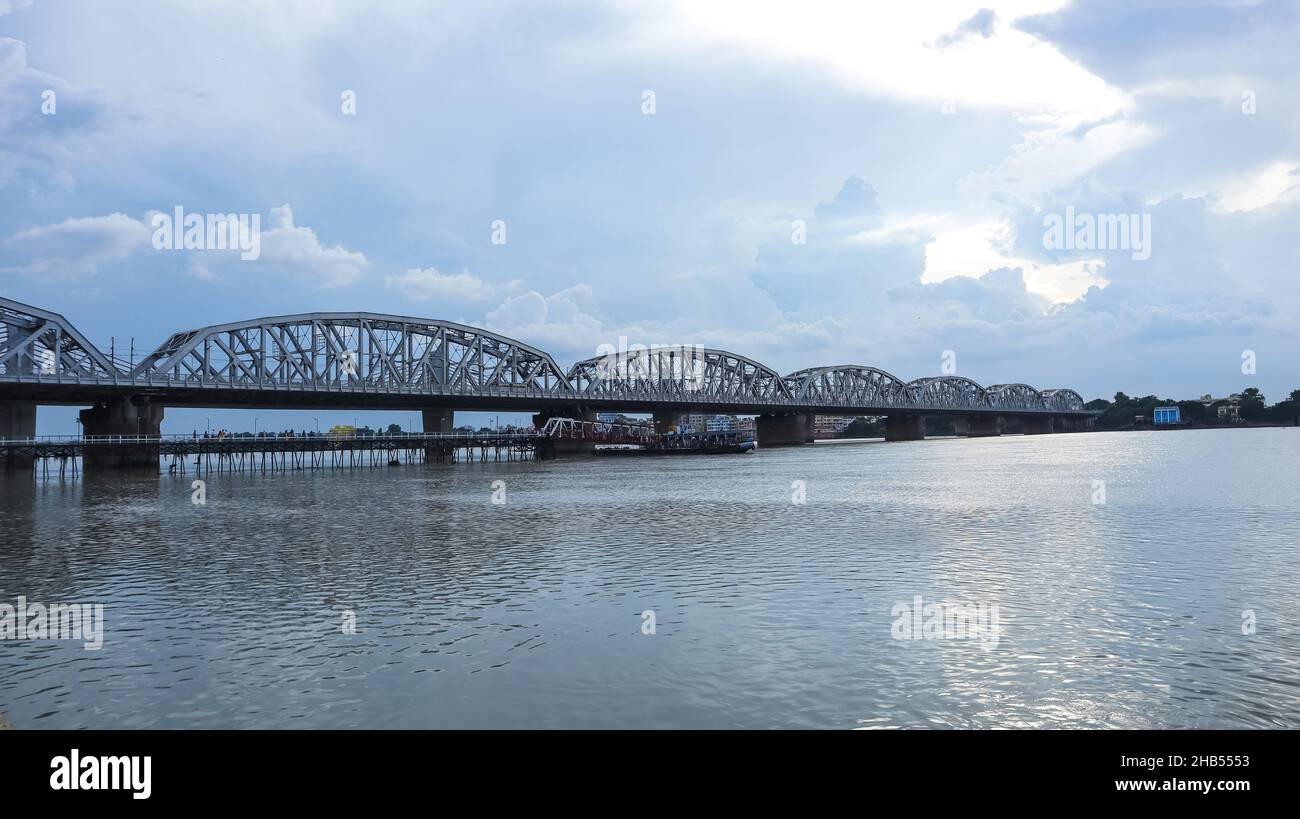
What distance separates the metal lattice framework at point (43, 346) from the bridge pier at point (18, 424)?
526 centimetres

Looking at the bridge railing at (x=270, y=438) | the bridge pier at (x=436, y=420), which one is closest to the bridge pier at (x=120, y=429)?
the bridge railing at (x=270, y=438)

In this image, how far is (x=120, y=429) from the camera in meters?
110

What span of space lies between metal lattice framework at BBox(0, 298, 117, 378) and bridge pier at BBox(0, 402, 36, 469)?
5262 mm

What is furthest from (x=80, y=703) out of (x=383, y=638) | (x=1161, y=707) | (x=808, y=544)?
(x=808, y=544)

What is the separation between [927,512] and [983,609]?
24.2m

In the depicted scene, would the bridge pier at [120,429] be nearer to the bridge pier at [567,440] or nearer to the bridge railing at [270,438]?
the bridge railing at [270,438]

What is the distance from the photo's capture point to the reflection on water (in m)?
13.4

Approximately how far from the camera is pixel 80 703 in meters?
13.9

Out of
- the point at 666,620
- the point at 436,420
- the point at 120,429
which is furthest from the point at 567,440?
the point at 666,620

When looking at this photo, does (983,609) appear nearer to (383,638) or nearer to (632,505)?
(383,638)

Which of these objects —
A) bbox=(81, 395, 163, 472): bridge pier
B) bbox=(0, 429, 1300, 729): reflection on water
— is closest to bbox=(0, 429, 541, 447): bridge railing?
bbox=(81, 395, 163, 472): bridge pier

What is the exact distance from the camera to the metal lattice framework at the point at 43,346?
102 metres

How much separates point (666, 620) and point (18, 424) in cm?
11648

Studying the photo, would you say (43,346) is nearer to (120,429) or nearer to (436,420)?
(120,429)
